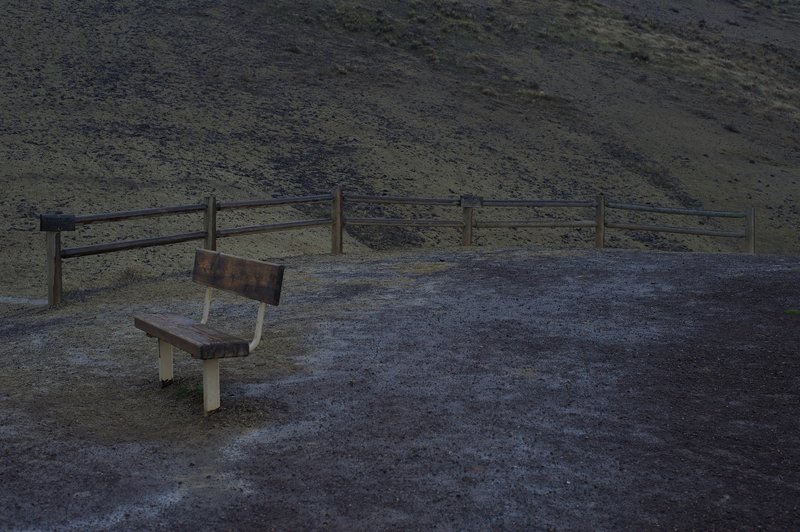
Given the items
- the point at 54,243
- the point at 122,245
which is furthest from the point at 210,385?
the point at 122,245

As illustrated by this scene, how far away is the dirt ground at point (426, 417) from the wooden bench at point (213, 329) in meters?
0.27

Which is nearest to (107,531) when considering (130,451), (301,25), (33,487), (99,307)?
(33,487)

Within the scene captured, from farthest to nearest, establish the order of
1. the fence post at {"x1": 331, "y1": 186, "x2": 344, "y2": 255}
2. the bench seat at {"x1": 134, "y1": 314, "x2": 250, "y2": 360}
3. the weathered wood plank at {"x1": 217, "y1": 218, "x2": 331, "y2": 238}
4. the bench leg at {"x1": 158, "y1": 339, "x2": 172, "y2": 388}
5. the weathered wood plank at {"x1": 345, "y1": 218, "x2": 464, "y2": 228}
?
1. the weathered wood plank at {"x1": 345, "y1": 218, "x2": 464, "y2": 228}
2. the fence post at {"x1": 331, "y1": 186, "x2": 344, "y2": 255}
3. the weathered wood plank at {"x1": 217, "y1": 218, "x2": 331, "y2": 238}
4. the bench leg at {"x1": 158, "y1": 339, "x2": 172, "y2": 388}
5. the bench seat at {"x1": 134, "y1": 314, "x2": 250, "y2": 360}

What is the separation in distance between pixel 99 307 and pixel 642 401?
263 inches

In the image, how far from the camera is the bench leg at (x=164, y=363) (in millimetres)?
6629

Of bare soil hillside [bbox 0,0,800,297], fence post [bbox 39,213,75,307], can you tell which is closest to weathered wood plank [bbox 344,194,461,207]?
bare soil hillside [bbox 0,0,800,297]

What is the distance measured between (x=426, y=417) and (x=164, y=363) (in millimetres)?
2061

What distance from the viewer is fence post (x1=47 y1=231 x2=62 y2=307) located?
10680 mm

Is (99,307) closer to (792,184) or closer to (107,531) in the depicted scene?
(107,531)

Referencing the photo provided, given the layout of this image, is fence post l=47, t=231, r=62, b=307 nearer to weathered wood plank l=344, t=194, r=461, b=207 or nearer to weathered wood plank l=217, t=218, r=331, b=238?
weathered wood plank l=217, t=218, r=331, b=238

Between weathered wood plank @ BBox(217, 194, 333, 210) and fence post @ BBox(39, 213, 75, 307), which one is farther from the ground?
weathered wood plank @ BBox(217, 194, 333, 210)

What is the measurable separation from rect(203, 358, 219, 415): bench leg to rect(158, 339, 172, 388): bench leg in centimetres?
77

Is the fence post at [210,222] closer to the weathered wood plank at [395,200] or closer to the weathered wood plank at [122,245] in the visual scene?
the weathered wood plank at [122,245]

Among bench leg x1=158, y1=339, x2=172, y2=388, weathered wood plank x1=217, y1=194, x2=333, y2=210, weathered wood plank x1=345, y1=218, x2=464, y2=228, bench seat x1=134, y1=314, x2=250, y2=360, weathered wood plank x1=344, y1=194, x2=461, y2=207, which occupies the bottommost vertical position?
bench leg x1=158, y1=339, x2=172, y2=388
